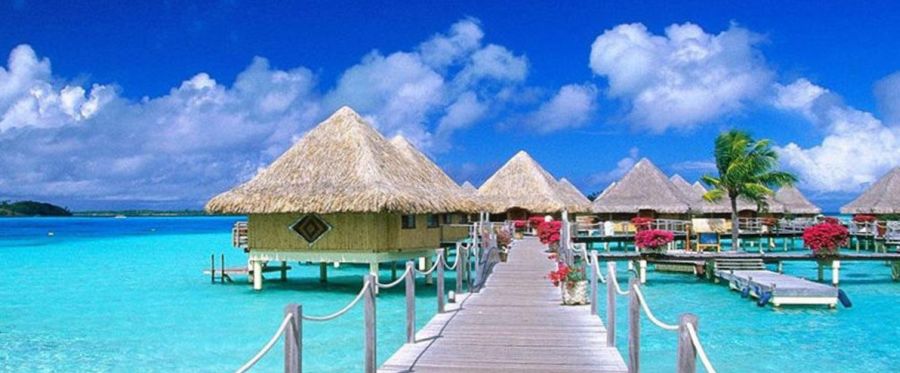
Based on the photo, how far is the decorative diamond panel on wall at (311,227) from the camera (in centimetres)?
2200

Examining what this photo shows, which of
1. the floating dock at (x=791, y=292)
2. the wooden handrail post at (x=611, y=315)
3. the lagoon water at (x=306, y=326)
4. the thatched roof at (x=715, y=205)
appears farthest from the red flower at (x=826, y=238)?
the thatched roof at (x=715, y=205)

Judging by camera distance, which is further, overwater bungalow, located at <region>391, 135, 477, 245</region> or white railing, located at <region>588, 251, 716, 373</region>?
overwater bungalow, located at <region>391, 135, 477, 245</region>

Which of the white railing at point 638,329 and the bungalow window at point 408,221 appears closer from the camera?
the white railing at point 638,329

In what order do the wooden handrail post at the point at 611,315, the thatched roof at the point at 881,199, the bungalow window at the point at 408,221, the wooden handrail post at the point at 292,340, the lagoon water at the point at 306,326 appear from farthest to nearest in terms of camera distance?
1. the thatched roof at the point at 881,199
2. the bungalow window at the point at 408,221
3. the lagoon water at the point at 306,326
4. the wooden handrail post at the point at 611,315
5. the wooden handrail post at the point at 292,340

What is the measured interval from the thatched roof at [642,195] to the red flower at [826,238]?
15212 mm

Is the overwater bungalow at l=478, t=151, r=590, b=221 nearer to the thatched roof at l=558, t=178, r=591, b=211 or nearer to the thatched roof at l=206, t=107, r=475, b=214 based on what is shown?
the thatched roof at l=558, t=178, r=591, b=211

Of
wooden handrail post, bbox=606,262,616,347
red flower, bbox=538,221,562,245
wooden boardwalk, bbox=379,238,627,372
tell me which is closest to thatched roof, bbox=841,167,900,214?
red flower, bbox=538,221,562,245

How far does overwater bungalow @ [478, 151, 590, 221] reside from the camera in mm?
38719

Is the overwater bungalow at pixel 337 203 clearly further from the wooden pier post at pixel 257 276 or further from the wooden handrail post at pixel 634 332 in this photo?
the wooden handrail post at pixel 634 332

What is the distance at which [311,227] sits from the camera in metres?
22.2

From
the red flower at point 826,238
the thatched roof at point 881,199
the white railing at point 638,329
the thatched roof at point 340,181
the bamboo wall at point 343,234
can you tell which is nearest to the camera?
the white railing at point 638,329

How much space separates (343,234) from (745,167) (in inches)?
746

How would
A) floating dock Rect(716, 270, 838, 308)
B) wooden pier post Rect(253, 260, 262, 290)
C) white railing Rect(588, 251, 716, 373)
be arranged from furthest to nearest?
wooden pier post Rect(253, 260, 262, 290), floating dock Rect(716, 270, 838, 308), white railing Rect(588, 251, 716, 373)

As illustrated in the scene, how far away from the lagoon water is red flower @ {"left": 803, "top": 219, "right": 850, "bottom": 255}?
1410mm
